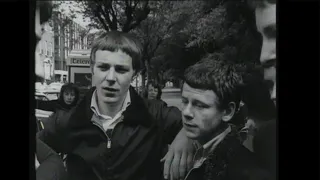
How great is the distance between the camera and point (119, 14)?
4184 millimetres

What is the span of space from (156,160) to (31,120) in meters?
1.49

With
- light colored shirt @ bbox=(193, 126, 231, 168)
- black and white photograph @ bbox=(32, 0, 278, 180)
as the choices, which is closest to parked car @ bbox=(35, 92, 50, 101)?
black and white photograph @ bbox=(32, 0, 278, 180)

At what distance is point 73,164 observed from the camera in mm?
4211

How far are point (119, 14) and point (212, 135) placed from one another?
168 centimetres

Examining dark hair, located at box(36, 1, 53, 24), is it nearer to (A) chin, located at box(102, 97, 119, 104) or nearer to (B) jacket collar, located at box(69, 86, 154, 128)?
(B) jacket collar, located at box(69, 86, 154, 128)

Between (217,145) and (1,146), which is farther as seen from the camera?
(1,146)

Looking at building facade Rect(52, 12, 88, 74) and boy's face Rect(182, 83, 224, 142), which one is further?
building facade Rect(52, 12, 88, 74)

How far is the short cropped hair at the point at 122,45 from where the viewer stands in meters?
4.12

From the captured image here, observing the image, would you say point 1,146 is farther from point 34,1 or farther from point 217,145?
point 217,145

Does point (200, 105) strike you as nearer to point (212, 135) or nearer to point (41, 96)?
point (212, 135)

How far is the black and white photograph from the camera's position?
4133mm

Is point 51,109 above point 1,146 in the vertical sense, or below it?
above

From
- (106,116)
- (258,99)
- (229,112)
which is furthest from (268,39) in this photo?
(106,116)
